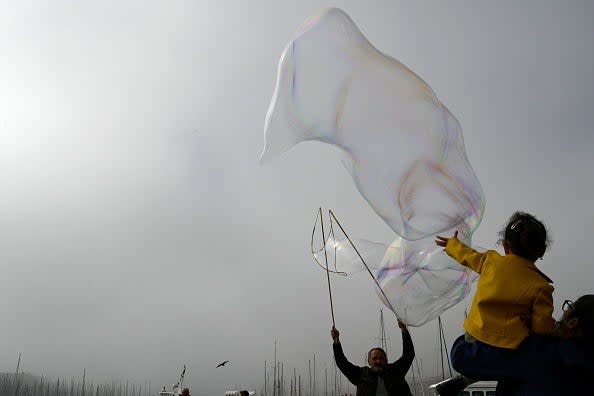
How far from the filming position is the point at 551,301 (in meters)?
3.35

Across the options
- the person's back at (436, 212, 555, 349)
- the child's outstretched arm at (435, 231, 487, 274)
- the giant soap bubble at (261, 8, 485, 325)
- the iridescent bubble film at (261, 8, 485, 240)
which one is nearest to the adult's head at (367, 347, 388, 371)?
the giant soap bubble at (261, 8, 485, 325)

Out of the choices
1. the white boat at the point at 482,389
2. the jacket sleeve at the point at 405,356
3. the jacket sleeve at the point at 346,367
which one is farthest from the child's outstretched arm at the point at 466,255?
the white boat at the point at 482,389

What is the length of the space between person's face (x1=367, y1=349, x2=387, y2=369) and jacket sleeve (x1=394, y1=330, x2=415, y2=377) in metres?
0.18

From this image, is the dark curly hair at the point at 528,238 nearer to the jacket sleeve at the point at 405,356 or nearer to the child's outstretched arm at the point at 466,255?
the child's outstretched arm at the point at 466,255

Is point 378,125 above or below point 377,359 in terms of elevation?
above

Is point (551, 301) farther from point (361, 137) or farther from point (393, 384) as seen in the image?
point (361, 137)

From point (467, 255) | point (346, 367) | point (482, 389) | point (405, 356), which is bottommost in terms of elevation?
point (482, 389)

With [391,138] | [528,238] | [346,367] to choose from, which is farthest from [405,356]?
[528,238]

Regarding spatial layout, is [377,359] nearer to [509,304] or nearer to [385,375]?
[385,375]

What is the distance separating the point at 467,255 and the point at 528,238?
1.59 feet

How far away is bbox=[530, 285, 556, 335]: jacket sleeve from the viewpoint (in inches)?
129

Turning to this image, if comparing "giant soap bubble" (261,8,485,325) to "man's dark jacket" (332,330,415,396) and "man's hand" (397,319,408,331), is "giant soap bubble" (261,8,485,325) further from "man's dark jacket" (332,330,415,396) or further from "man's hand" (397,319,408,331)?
"man's dark jacket" (332,330,415,396)

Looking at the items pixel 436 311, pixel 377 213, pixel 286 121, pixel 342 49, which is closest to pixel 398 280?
pixel 436 311

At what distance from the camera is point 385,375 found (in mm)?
6492
